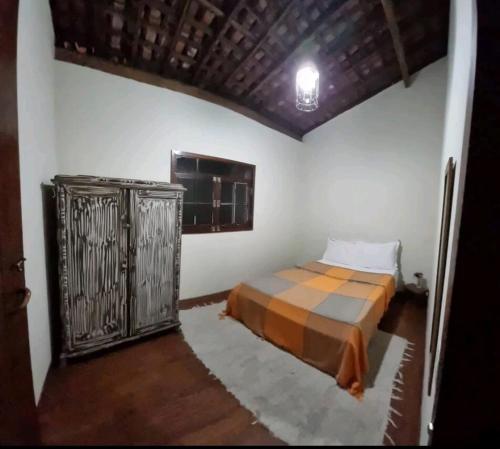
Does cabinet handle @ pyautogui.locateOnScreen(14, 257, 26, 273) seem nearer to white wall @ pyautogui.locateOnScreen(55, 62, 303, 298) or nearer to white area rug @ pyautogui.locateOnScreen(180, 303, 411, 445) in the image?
white area rug @ pyautogui.locateOnScreen(180, 303, 411, 445)

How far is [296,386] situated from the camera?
61.9 inches

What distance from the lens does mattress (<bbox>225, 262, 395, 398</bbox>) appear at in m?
1.62

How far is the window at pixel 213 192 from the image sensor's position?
9.64 ft

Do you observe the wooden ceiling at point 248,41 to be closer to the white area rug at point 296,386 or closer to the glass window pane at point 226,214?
the glass window pane at point 226,214

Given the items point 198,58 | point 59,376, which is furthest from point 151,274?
point 198,58

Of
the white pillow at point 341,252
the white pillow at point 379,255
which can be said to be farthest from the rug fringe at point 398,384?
the white pillow at point 341,252

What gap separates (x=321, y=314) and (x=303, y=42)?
276 cm

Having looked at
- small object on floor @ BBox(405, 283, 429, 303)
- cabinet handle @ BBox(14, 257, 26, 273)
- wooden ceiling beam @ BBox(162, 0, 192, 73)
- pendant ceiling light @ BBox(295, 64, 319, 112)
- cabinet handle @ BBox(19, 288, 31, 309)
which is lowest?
small object on floor @ BBox(405, 283, 429, 303)

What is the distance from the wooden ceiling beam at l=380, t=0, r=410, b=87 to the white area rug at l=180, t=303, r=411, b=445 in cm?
311

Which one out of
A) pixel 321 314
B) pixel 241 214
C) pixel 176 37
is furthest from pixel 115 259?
pixel 176 37

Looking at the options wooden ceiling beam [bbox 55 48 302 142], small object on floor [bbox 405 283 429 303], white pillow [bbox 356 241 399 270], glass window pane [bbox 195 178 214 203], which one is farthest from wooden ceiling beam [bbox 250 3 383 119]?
small object on floor [bbox 405 283 429 303]

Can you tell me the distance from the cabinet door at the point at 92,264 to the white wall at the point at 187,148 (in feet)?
2.43

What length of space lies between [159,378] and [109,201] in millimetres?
1398

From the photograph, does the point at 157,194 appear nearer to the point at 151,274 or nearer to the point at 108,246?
the point at 108,246
